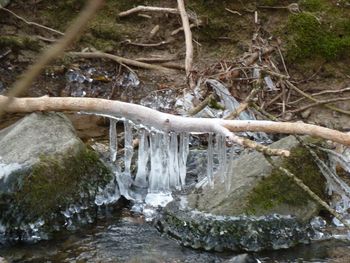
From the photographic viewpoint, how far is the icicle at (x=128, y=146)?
14.0ft

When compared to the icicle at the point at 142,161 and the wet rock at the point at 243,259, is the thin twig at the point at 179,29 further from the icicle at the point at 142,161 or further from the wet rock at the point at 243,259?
the wet rock at the point at 243,259

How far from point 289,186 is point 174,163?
0.87m

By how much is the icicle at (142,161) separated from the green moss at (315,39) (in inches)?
126

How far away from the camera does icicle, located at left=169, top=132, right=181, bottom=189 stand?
13.5 ft

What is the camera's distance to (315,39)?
7371 mm

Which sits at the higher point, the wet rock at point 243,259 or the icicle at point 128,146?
the icicle at point 128,146

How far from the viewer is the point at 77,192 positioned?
459 centimetres

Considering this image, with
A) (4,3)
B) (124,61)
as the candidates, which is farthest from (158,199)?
(4,3)

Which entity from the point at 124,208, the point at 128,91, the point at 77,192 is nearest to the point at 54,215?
the point at 77,192

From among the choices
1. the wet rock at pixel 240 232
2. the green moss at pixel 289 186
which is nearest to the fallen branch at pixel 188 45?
the green moss at pixel 289 186

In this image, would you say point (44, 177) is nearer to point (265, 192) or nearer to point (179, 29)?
point (265, 192)

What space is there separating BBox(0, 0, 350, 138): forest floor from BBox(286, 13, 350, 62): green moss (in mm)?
12

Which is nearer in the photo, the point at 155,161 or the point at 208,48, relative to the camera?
the point at 155,161

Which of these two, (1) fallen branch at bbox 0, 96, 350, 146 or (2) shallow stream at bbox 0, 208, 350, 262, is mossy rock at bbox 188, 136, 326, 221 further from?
(1) fallen branch at bbox 0, 96, 350, 146
